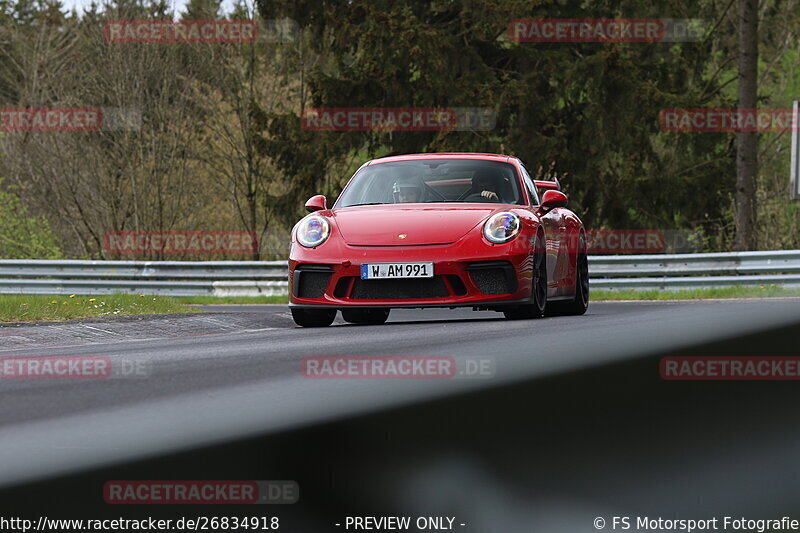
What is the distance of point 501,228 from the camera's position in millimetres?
9445

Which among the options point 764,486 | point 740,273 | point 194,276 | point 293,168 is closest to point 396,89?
point 293,168

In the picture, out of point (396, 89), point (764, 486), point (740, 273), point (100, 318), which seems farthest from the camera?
point (396, 89)

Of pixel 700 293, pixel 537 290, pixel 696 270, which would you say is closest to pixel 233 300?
pixel 696 270

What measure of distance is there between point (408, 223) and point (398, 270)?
1.66 ft

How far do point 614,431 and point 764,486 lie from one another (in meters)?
0.77

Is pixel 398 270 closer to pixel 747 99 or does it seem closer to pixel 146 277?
pixel 146 277

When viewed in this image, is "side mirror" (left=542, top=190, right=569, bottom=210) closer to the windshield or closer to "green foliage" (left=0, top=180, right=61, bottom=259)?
the windshield

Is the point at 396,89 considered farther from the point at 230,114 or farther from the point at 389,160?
the point at 389,160

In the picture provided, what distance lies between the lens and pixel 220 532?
6.23 feet

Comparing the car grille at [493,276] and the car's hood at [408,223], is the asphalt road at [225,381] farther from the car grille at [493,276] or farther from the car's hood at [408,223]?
the car's hood at [408,223]

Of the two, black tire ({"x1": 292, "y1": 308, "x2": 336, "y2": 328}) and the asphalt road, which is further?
black tire ({"x1": 292, "y1": 308, "x2": 336, "y2": 328})

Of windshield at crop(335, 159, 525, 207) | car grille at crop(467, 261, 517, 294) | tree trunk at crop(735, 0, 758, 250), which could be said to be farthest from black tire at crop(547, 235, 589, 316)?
tree trunk at crop(735, 0, 758, 250)

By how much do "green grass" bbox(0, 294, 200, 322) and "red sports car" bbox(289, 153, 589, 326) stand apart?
86.6 inches

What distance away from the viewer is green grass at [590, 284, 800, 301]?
1811cm
